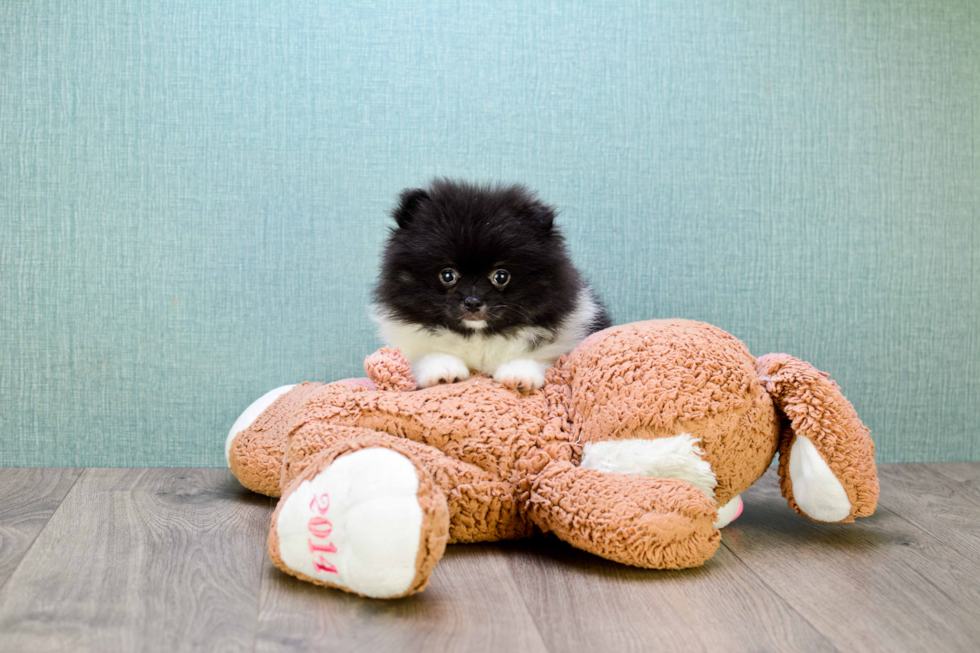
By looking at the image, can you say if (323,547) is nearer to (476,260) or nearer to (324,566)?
(324,566)

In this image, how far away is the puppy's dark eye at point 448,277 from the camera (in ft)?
5.18

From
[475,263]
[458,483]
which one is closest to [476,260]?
[475,263]

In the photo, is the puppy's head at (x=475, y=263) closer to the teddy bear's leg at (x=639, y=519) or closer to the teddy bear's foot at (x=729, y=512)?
the teddy bear's leg at (x=639, y=519)

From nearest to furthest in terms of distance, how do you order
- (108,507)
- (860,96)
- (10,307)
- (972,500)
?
(108,507) < (972,500) < (10,307) < (860,96)

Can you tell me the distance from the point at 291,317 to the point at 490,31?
3.17 ft

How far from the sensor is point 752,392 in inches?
57.5

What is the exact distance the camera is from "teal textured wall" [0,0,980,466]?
2.05 metres

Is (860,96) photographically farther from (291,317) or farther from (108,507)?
(108,507)

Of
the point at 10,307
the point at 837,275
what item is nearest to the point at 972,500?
the point at 837,275

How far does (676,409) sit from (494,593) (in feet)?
1.51

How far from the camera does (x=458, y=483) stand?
54.9 inches

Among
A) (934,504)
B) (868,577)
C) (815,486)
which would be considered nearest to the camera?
(868,577)

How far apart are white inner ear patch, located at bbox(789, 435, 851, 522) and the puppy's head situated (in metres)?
0.55

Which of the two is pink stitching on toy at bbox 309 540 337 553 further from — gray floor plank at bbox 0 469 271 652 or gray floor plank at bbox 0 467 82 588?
gray floor plank at bbox 0 467 82 588
